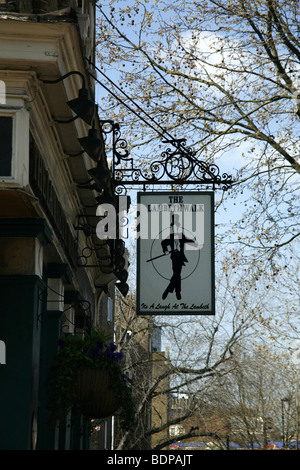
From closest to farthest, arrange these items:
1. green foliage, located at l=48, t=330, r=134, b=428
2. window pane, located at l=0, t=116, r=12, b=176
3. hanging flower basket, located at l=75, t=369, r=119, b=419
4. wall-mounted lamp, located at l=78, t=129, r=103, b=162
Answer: window pane, located at l=0, t=116, r=12, b=176 < green foliage, located at l=48, t=330, r=134, b=428 < hanging flower basket, located at l=75, t=369, r=119, b=419 < wall-mounted lamp, located at l=78, t=129, r=103, b=162

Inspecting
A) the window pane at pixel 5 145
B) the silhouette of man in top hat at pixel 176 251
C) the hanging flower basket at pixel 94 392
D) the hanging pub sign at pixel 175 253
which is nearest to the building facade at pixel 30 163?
the window pane at pixel 5 145

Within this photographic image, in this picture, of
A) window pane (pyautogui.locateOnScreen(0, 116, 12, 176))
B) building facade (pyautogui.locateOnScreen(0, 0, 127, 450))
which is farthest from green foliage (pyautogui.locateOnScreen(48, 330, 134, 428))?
window pane (pyautogui.locateOnScreen(0, 116, 12, 176))

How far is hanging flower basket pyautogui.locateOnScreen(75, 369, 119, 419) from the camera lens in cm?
827

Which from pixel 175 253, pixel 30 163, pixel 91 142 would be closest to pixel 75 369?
pixel 30 163

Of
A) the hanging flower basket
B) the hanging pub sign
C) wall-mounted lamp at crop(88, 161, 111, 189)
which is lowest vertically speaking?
the hanging flower basket

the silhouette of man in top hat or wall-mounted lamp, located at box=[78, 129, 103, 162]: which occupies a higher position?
wall-mounted lamp, located at box=[78, 129, 103, 162]

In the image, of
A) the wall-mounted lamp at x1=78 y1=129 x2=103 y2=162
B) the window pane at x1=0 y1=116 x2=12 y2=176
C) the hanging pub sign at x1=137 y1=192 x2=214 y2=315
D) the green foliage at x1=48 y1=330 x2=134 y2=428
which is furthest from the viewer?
the hanging pub sign at x1=137 y1=192 x2=214 y2=315

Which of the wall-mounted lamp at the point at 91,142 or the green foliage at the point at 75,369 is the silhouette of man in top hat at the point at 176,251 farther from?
the wall-mounted lamp at the point at 91,142

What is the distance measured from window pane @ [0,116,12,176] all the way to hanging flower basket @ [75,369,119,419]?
86.3 inches

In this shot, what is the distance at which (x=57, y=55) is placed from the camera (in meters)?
7.36

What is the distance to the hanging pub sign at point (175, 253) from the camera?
1067cm

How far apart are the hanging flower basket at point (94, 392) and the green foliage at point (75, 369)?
0.04 meters

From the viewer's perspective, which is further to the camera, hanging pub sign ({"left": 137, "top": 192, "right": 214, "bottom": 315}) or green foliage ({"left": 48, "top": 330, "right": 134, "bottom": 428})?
hanging pub sign ({"left": 137, "top": 192, "right": 214, "bottom": 315})

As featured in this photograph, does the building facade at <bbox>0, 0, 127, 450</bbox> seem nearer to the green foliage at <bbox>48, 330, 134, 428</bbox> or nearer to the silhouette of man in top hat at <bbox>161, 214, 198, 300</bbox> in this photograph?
the green foliage at <bbox>48, 330, 134, 428</bbox>
